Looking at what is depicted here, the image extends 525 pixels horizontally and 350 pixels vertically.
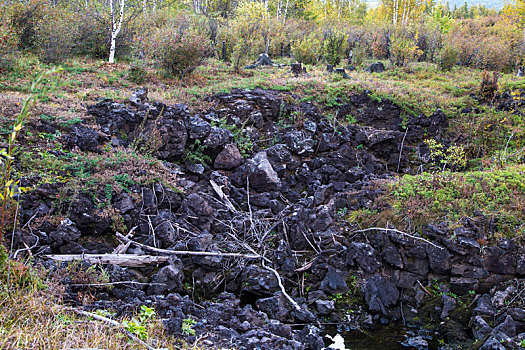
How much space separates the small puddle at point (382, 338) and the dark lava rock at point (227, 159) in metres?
4.23

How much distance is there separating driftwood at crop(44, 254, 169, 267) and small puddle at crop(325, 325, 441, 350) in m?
2.67

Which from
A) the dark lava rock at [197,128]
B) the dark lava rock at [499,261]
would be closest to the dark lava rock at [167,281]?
the dark lava rock at [197,128]

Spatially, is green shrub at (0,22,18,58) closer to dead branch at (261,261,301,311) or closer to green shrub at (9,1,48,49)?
green shrub at (9,1,48,49)

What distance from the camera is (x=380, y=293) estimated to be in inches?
225

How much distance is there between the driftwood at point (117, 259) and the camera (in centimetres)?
490

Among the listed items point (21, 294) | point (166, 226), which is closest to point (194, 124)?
point (166, 226)

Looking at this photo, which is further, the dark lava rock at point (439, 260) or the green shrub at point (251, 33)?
the green shrub at point (251, 33)

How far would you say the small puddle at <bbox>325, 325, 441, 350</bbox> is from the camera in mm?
4941

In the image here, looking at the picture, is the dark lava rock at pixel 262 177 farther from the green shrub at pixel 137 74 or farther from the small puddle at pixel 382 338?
the green shrub at pixel 137 74

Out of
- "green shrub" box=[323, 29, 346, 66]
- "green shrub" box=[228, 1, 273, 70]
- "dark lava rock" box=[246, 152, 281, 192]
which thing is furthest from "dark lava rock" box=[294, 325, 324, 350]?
"green shrub" box=[323, 29, 346, 66]

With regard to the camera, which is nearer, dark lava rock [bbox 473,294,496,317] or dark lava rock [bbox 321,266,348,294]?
dark lava rock [bbox 473,294,496,317]

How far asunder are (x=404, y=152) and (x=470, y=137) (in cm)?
178

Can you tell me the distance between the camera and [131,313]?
3965mm

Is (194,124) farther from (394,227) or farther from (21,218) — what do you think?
(394,227)
